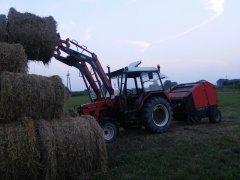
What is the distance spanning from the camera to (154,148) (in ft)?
29.7

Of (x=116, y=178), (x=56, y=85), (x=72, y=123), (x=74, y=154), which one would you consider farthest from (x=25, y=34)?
(x=116, y=178)

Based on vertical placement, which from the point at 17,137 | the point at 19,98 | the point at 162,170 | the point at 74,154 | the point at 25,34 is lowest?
the point at 162,170

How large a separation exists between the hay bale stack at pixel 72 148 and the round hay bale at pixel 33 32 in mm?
2241

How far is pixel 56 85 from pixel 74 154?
1.30 metres

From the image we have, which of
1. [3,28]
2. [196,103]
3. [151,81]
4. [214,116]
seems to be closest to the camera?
[3,28]

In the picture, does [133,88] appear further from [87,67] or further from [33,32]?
[33,32]

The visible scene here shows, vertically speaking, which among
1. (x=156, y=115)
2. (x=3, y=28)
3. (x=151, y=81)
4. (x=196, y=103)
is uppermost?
(x=3, y=28)

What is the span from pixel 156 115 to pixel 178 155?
13.8 ft

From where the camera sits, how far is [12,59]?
23.0ft

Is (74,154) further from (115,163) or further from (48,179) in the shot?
(115,163)

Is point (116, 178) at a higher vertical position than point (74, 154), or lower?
lower

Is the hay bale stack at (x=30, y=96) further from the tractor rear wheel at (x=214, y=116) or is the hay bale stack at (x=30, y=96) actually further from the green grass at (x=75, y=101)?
the tractor rear wheel at (x=214, y=116)

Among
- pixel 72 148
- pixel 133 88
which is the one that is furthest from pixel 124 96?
pixel 72 148

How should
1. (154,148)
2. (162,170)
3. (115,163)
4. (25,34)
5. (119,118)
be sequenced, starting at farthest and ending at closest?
1. (119,118)
2. (154,148)
3. (25,34)
4. (115,163)
5. (162,170)
